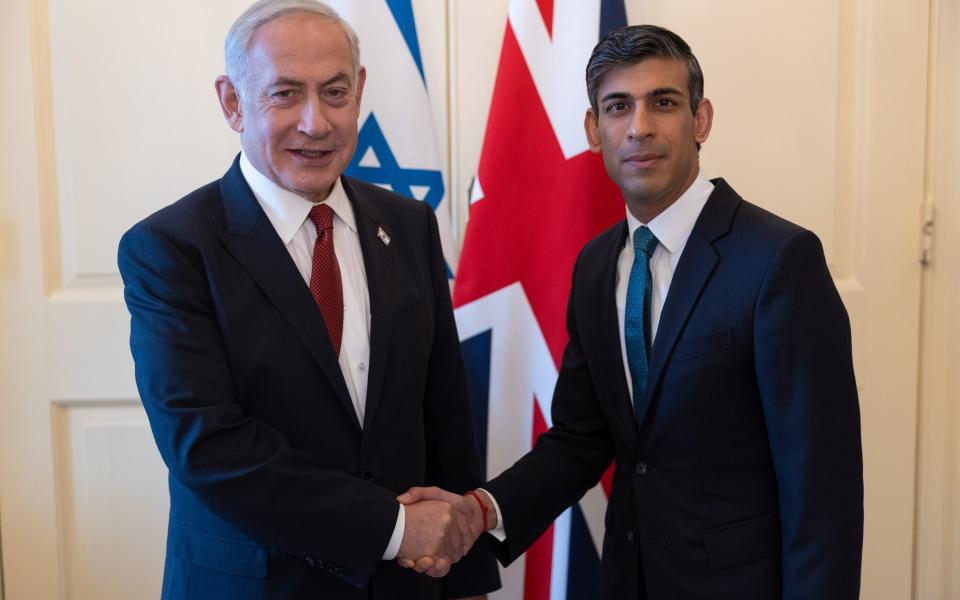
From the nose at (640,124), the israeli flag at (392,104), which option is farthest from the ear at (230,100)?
the nose at (640,124)

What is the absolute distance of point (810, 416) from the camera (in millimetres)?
1312

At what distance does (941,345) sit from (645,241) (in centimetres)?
A: 125

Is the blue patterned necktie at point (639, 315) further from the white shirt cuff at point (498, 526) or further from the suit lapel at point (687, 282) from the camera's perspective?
the white shirt cuff at point (498, 526)

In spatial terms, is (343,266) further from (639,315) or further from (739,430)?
(739,430)

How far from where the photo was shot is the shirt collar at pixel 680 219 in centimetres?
150

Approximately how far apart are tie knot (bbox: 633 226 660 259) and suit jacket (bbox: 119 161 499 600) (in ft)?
1.44

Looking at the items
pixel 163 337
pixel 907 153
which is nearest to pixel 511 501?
pixel 163 337

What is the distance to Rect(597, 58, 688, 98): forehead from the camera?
151 cm

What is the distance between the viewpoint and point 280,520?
51.0 inches

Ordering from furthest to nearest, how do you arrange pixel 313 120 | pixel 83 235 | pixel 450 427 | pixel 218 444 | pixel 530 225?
pixel 83 235, pixel 530 225, pixel 450 427, pixel 313 120, pixel 218 444

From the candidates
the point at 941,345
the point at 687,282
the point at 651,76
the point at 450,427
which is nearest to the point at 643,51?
the point at 651,76

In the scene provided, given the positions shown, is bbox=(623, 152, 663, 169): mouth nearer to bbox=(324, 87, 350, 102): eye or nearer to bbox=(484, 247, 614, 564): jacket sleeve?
bbox=(484, 247, 614, 564): jacket sleeve

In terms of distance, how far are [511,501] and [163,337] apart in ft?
2.39

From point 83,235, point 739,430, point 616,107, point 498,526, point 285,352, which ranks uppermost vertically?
point 616,107
